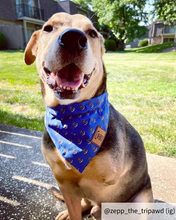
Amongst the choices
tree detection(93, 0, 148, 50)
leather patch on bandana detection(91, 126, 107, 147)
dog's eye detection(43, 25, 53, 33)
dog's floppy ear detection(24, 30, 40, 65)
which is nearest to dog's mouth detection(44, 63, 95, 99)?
leather patch on bandana detection(91, 126, 107, 147)

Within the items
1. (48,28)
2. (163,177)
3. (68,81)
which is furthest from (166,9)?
(68,81)

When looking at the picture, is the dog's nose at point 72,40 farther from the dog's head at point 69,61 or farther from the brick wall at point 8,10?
the brick wall at point 8,10

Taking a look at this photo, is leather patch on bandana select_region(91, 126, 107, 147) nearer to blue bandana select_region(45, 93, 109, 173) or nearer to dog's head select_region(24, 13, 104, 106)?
blue bandana select_region(45, 93, 109, 173)

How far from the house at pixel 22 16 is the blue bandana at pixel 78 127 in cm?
1685

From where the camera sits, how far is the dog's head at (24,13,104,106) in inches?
52.0

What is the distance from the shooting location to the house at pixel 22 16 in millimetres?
17688

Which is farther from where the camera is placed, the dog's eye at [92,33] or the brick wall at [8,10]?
the brick wall at [8,10]

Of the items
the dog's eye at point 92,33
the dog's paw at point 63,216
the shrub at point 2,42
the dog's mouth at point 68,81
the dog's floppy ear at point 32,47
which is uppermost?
the shrub at point 2,42

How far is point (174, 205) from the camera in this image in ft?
6.97

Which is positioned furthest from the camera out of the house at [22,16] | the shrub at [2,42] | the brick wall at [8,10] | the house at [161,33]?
the house at [161,33]

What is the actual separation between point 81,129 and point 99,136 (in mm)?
173

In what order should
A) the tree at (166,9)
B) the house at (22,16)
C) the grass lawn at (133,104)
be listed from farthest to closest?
the tree at (166,9) < the house at (22,16) < the grass lawn at (133,104)

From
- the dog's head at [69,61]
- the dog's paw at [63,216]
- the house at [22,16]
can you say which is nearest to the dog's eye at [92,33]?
the dog's head at [69,61]

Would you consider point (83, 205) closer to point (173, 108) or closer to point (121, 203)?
point (121, 203)
